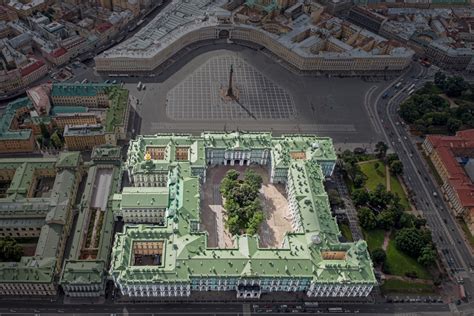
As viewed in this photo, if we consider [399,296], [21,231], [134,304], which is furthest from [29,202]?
[399,296]

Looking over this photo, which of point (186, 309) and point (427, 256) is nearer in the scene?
point (186, 309)

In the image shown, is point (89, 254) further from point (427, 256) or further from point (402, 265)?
point (427, 256)

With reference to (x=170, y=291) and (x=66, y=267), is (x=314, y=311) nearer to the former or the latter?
(x=170, y=291)

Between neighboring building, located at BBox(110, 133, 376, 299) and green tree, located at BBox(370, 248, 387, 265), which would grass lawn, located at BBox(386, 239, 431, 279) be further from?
neighboring building, located at BBox(110, 133, 376, 299)

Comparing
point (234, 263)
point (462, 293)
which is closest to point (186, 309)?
point (234, 263)

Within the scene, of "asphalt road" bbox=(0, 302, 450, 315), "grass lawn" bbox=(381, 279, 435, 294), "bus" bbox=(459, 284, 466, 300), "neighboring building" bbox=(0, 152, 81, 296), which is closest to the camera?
"neighboring building" bbox=(0, 152, 81, 296)

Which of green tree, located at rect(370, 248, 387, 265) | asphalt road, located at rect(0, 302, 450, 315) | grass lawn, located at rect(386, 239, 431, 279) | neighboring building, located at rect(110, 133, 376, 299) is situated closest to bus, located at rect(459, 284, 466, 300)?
asphalt road, located at rect(0, 302, 450, 315)

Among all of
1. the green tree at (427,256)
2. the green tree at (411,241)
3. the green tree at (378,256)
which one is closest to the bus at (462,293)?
the green tree at (427,256)

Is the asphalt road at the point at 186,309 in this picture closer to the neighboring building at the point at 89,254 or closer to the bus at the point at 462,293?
the neighboring building at the point at 89,254
